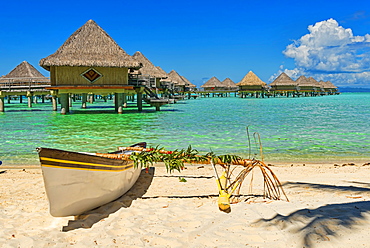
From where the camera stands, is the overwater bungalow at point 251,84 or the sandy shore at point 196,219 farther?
the overwater bungalow at point 251,84

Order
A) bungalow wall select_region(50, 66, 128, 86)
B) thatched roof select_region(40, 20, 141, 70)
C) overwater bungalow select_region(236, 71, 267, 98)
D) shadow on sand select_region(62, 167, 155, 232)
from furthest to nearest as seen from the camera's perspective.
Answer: overwater bungalow select_region(236, 71, 267, 98) < bungalow wall select_region(50, 66, 128, 86) < thatched roof select_region(40, 20, 141, 70) < shadow on sand select_region(62, 167, 155, 232)

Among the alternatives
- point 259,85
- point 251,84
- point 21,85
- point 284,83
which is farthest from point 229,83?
point 21,85

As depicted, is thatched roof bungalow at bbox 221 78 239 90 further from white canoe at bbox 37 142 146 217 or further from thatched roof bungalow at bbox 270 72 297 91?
white canoe at bbox 37 142 146 217

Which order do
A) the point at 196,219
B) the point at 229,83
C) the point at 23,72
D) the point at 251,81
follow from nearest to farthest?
the point at 196,219
the point at 23,72
the point at 251,81
the point at 229,83

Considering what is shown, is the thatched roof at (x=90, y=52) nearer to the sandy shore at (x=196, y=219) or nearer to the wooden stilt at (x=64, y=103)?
the wooden stilt at (x=64, y=103)

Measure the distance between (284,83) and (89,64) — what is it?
2086 inches

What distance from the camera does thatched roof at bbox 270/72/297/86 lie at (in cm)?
6748

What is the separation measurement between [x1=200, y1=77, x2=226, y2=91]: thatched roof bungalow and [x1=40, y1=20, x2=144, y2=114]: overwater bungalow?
5156 cm

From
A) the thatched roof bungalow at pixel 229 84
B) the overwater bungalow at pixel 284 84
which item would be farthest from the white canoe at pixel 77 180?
the thatched roof bungalow at pixel 229 84

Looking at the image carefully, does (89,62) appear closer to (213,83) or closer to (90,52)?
(90,52)

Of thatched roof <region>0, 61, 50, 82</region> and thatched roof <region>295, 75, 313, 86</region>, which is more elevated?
thatched roof <region>295, 75, 313, 86</region>

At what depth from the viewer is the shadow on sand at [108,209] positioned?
4031mm

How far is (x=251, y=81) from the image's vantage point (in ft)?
223

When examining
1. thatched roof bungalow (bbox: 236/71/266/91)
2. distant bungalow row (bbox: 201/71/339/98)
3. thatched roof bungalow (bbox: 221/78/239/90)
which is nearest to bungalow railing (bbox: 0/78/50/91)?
thatched roof bungalow (bbox: 236/71/266/91)
